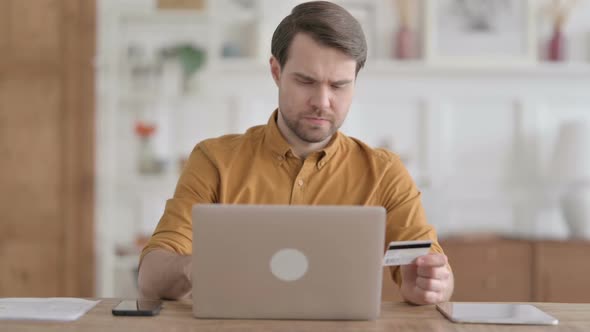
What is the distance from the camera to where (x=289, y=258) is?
134 cm

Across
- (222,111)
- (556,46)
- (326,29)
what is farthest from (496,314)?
(556,46)

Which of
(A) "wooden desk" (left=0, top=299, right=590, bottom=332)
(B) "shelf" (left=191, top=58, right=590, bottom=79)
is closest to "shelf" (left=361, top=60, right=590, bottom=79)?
(B) "shelf" (left=191, top=58, right=590, bottom=79)

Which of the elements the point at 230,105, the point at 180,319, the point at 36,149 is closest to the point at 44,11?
the point at 36,149

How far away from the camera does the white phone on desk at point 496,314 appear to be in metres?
1.42

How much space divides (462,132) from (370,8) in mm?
878

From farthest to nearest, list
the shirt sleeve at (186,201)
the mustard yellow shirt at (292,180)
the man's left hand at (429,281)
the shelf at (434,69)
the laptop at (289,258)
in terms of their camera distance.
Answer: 1. the shelf at (434,69)
2. the mustard yellow shirt at (292,180)
3. the shirt sleeve at (186,201)
4. the man's left hand at (429,281)
5. the laptop at (289,258)

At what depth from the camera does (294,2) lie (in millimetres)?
4227

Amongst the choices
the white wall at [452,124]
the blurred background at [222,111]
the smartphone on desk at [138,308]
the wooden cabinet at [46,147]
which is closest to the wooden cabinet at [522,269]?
the blurred background at [222,111]

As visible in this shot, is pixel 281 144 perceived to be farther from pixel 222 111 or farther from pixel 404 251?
pixel 222 111

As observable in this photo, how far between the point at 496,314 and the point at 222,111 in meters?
2.95

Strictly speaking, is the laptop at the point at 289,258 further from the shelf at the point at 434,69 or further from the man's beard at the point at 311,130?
the shelf at the point at 434,69

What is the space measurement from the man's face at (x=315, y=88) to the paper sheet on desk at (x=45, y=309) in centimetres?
68

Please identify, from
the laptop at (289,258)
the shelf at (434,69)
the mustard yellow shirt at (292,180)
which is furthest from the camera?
the shelf at (434,69)

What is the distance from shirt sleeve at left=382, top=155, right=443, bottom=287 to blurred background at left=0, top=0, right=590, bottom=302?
1980 mm
